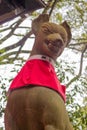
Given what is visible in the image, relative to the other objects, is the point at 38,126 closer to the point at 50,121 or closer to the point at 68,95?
the point at 50,121

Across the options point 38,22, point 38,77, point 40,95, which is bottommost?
point 40,95

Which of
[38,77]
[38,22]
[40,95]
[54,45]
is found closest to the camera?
[40,95]

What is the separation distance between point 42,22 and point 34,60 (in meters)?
0.53

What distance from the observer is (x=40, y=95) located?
225cm

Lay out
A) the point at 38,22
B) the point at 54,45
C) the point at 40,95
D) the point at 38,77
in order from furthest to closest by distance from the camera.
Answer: the point at 38,22 → the point at 54,45 → the point at 38,77 → the point at 40,95

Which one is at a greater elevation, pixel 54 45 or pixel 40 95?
pixel 54 45

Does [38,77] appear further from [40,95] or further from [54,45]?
[54,45]

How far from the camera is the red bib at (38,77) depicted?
92.5 inches

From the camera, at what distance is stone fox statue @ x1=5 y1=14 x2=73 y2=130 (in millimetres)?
2170

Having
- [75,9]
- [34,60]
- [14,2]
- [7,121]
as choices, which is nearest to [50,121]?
[7,121]

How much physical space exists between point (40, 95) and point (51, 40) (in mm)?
570

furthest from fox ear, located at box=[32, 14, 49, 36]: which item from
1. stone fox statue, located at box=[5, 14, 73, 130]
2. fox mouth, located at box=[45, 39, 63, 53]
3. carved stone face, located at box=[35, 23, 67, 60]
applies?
fox mouth, located at box=[45, 39, 63, 53]

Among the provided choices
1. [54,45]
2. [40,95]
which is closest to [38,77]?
[40,95]

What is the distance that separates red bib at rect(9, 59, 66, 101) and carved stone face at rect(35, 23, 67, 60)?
116 millimetres
